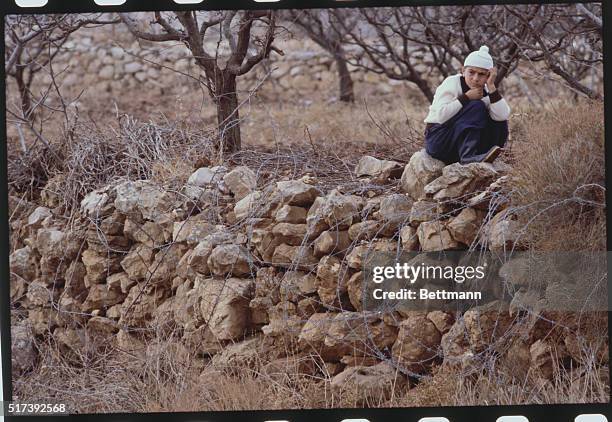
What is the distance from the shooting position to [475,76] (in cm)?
447

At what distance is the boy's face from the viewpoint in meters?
4.47

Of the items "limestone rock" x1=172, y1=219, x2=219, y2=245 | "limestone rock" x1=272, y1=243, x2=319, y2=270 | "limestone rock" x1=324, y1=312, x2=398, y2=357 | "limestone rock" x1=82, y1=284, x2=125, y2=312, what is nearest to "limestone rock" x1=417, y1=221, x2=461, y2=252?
"limestone rock" x1=324, y1=312, x2=398, y2=357

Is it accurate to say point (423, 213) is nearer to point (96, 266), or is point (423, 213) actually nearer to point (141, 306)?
point (141, 306)

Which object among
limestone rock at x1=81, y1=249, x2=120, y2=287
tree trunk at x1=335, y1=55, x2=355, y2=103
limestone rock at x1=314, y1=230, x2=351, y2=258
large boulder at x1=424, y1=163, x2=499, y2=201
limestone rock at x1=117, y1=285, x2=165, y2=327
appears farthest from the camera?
tree trunk at x1=335, y1=55, x2=355, y2=103

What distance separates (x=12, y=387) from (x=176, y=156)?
57.1 inches

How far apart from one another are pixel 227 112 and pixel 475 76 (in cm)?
133

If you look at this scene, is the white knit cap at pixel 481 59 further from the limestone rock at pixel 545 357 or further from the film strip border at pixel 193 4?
the limestone rock at pixel 545 357

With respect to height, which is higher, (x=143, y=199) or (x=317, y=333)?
(x=143, y=199)

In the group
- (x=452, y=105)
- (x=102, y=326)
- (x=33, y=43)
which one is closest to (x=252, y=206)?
(x=102, y=326)

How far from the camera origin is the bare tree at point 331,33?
4.91 meters

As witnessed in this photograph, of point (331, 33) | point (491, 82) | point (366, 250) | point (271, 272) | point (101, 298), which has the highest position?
point (331, 33)

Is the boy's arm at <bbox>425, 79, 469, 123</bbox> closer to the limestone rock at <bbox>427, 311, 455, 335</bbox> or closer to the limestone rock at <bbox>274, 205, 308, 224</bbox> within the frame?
the limestone rock at <bbox>274, 205, 308, 224</bbox>

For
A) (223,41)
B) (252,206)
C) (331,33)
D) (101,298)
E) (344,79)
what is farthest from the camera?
(344,79)

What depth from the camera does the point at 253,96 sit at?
490cm
